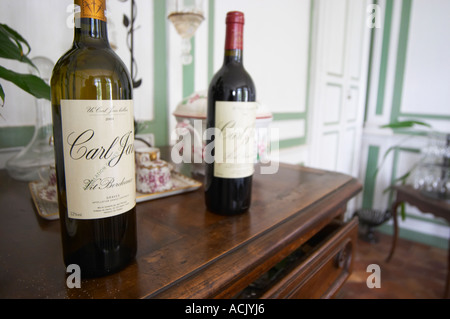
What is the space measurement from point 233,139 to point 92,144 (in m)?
0.21

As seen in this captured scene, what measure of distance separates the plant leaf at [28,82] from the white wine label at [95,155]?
101mm

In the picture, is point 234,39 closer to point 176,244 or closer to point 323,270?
point 176,244

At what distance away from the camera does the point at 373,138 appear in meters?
2.37

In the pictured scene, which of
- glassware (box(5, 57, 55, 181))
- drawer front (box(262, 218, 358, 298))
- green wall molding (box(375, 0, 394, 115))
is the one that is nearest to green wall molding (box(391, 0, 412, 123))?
green wall molding (box(375, 0, 394, 115))

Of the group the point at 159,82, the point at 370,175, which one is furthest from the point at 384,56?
the point at 159,82

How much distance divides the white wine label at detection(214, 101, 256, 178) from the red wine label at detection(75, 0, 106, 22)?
0.20 m

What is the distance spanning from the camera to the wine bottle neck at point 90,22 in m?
0.27

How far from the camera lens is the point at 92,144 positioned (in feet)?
0.89

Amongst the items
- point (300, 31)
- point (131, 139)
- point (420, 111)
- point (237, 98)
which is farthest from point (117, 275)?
point (420, 111)

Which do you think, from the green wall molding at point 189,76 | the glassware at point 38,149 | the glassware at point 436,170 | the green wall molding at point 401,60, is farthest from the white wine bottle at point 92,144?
the green wall molding at point 401,60

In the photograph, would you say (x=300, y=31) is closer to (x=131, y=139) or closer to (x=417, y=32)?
(x=417, y=32)

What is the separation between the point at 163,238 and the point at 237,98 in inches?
8.5

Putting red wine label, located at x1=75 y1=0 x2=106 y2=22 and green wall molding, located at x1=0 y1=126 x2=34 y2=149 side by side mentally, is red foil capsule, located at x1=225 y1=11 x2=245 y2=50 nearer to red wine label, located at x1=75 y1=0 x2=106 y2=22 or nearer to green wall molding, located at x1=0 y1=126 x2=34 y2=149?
red wine label, located at x1=75 y1=0 x2=106 y2=22

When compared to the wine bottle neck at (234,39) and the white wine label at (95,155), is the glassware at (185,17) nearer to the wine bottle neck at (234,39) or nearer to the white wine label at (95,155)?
the wine bottle neck at (234,39)
